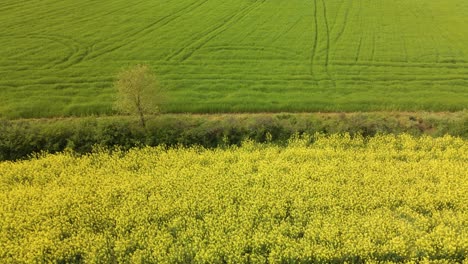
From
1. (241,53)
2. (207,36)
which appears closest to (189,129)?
(241,53)

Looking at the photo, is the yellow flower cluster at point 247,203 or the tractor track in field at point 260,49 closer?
the yellow flower cluster at point 247,203

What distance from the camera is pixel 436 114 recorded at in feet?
99.7

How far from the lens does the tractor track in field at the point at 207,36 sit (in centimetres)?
3831

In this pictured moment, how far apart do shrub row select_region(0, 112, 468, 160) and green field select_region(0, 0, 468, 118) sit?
2232 millimetres

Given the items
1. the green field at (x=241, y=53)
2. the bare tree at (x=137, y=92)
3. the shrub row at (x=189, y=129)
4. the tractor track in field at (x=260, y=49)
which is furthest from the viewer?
the tractor track in field at (x=260, y=49)

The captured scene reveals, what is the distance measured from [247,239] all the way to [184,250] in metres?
2.94

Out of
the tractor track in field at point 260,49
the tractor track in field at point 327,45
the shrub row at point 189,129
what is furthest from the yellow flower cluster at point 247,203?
the tractor track in field at point 260,49

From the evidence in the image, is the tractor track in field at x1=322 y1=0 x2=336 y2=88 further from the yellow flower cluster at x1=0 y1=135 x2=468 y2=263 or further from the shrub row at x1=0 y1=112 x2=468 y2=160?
the yellow flower cluster at x1=0 y1=135 x2=468 y2=263

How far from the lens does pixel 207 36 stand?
4194 cm

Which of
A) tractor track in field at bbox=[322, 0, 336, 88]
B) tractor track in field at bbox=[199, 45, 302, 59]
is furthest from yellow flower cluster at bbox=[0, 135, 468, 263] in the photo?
tractor track in field at bbox=[199, 45, 302, 59]

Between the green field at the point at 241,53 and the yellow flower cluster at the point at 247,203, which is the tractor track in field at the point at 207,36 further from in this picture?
the yellow flower cluster at the point at 247,203

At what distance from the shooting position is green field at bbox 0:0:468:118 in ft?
105

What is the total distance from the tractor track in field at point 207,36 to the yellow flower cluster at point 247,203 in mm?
14118

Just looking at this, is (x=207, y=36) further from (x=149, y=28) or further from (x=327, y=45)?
Result: (x=327, y=45)
